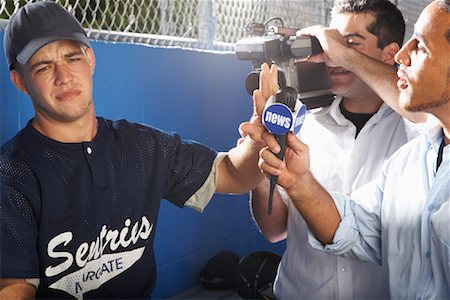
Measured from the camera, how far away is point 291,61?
180cm

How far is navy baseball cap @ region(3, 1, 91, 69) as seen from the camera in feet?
5.01

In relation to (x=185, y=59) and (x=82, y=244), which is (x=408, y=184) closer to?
(x=82, y=244)

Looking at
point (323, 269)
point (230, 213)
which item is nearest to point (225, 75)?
point (230, 213)

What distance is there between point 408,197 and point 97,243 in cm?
79

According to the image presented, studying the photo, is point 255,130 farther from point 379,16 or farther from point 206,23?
point 206,23

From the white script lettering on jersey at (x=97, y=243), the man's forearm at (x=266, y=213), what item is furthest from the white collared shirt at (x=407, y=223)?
the white script lettering on jersey at (x=97, y=243)

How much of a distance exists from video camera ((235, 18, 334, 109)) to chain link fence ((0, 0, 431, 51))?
2.70 feet

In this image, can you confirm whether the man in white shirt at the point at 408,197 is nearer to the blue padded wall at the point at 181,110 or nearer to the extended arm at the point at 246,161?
the extended arm at the point at 246,161


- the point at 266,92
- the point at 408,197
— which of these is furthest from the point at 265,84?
the point at 408,197

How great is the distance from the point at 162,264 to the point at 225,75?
1035 mm

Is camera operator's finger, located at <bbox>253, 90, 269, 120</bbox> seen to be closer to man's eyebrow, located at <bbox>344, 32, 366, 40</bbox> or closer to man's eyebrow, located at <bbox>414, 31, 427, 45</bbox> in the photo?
man's eyebrow, located at <bbox>414, 31, 427, 45</bbox>

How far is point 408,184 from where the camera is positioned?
1569 millimetres

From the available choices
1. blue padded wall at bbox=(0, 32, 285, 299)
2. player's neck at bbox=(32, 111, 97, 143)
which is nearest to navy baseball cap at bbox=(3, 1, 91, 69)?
player's neck at bbox=(32, 111, 97, 143)

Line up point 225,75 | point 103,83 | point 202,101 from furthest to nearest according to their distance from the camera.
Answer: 1. point 225,75
2. point 202,101
3. point 103,83
